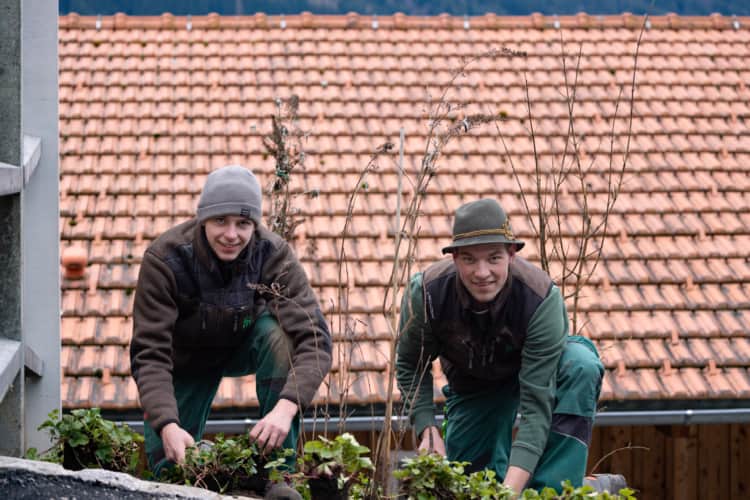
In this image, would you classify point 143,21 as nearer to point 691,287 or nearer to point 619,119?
point 619,119

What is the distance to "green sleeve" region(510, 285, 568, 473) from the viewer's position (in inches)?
116

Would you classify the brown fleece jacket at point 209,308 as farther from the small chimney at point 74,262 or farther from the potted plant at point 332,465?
the small chimney at point 74,262

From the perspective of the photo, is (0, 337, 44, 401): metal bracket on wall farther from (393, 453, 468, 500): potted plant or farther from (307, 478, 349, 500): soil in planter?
(393, 453, 468, 500): potted plant

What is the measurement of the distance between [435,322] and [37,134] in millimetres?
1579

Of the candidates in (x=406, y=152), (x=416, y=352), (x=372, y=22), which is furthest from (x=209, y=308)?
(x=372, y=22)

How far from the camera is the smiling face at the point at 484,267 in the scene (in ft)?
9.91

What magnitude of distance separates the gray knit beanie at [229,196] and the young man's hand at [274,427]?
554 mm

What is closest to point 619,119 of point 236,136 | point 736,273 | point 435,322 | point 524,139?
point 524,139

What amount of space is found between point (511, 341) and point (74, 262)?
4136mm

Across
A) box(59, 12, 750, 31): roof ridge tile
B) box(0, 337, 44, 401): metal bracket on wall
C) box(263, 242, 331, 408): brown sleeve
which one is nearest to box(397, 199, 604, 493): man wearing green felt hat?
box(263, 242, 331, 408): brown sleeve

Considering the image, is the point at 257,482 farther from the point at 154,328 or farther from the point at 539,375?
the point at 539,375

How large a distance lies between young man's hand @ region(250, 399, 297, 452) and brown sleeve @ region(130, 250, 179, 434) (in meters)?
0.31

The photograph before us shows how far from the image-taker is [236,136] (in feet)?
26.4

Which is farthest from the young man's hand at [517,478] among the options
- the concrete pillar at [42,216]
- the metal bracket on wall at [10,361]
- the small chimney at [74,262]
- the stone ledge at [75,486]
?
the small chimney at [74,262]
